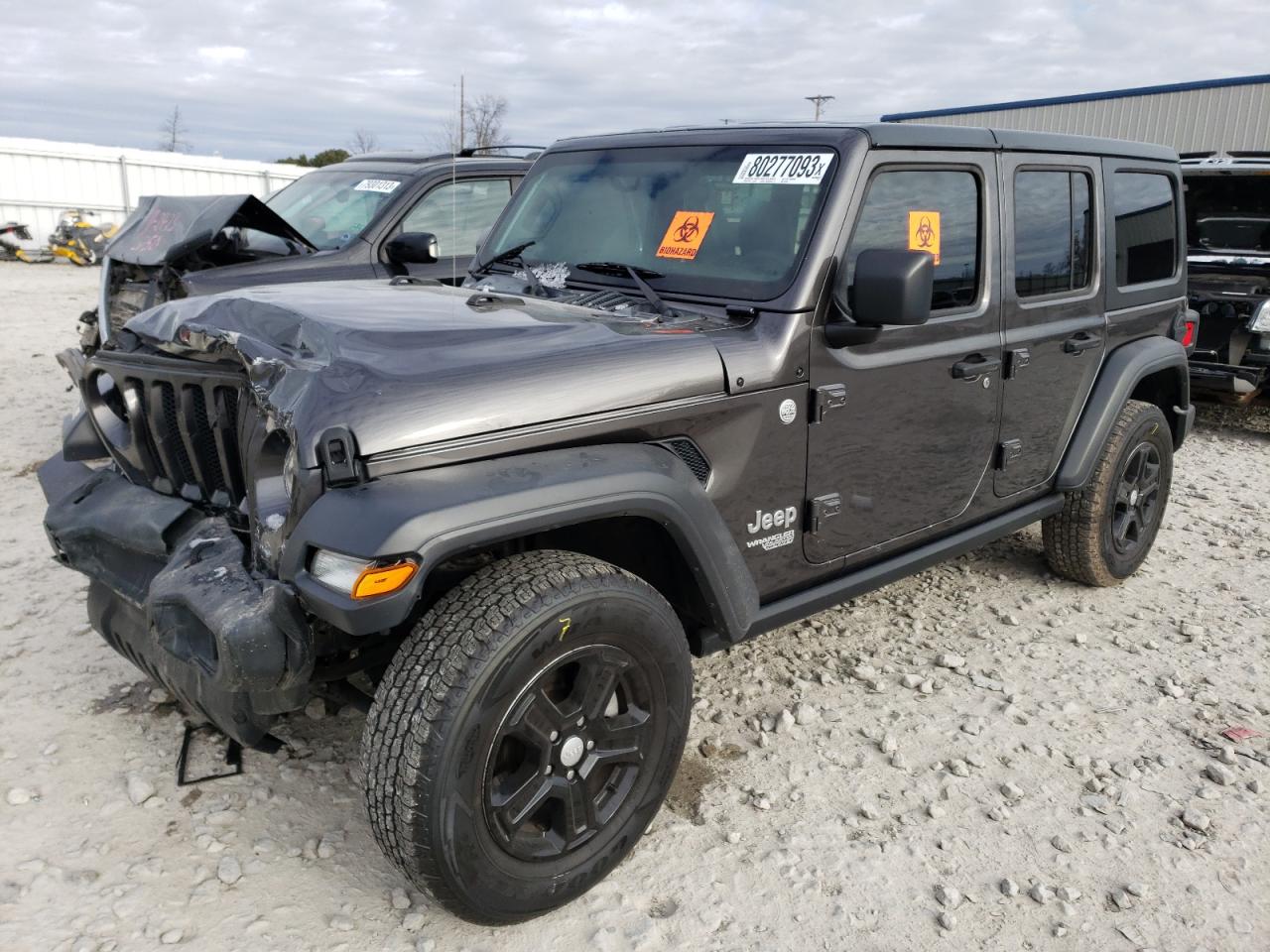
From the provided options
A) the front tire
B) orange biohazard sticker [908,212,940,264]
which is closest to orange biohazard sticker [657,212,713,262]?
orange biohazard sticker [908,212,940,264]

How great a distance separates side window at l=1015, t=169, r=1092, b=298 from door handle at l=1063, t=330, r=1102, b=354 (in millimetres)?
197

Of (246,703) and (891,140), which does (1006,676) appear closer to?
(891,140)

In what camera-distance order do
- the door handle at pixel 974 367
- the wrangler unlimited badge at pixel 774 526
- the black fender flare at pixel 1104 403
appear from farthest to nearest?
1. the black fender flare at pixel 1104 403
2. the door handle at pixel 974 367
3. the wrangler unlimited badge at pixel 774 526

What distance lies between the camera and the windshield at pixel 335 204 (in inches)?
246

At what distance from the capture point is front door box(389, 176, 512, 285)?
624 centimetres

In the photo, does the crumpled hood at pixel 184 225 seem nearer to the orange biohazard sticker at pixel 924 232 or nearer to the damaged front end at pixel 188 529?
the damaged front end at pixel 188 529

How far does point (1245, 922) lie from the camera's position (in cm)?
255

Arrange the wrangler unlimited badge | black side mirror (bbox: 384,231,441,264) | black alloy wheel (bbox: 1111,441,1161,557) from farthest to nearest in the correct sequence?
1. black side mirror (bbox: 384,231,441,264)
2. black alloy wheel (bbox: 1111,441,1161,557)
3. the wrangler unlimited badge

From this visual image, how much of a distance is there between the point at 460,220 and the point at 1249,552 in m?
5.02

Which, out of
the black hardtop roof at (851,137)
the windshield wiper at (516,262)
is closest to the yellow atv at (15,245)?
the windshield wiper at (516,262)

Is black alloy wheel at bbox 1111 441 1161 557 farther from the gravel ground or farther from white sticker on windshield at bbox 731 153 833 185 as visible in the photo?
white sticker on windshield at bbox 731 153 833 185

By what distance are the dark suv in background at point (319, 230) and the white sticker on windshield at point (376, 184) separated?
10 millimetres

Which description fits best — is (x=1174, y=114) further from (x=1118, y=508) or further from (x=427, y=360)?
(x=427, y=360)

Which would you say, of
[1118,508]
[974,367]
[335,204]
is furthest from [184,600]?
[335,204]
